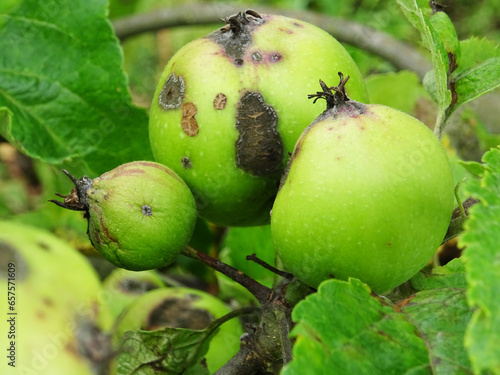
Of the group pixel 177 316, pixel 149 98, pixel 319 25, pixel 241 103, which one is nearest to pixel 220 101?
pixel 241 103

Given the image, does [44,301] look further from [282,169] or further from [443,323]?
[443,323]

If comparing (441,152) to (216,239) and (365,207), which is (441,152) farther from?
(216,239)

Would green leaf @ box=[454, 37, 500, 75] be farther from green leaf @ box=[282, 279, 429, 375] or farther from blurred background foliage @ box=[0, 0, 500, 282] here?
green leaf @ box=[282, 279, 429, 375]

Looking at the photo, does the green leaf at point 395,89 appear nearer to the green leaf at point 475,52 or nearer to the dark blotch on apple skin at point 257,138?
the green leaf at point 475,52

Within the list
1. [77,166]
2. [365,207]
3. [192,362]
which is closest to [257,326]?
[192,362]

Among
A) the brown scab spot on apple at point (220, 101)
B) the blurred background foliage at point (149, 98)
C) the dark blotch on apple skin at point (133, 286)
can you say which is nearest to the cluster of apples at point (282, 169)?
the brown scab spot on apple at point (220, 101)

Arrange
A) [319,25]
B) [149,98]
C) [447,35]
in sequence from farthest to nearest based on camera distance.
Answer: [149,98] → [319,25] → [447,35]
